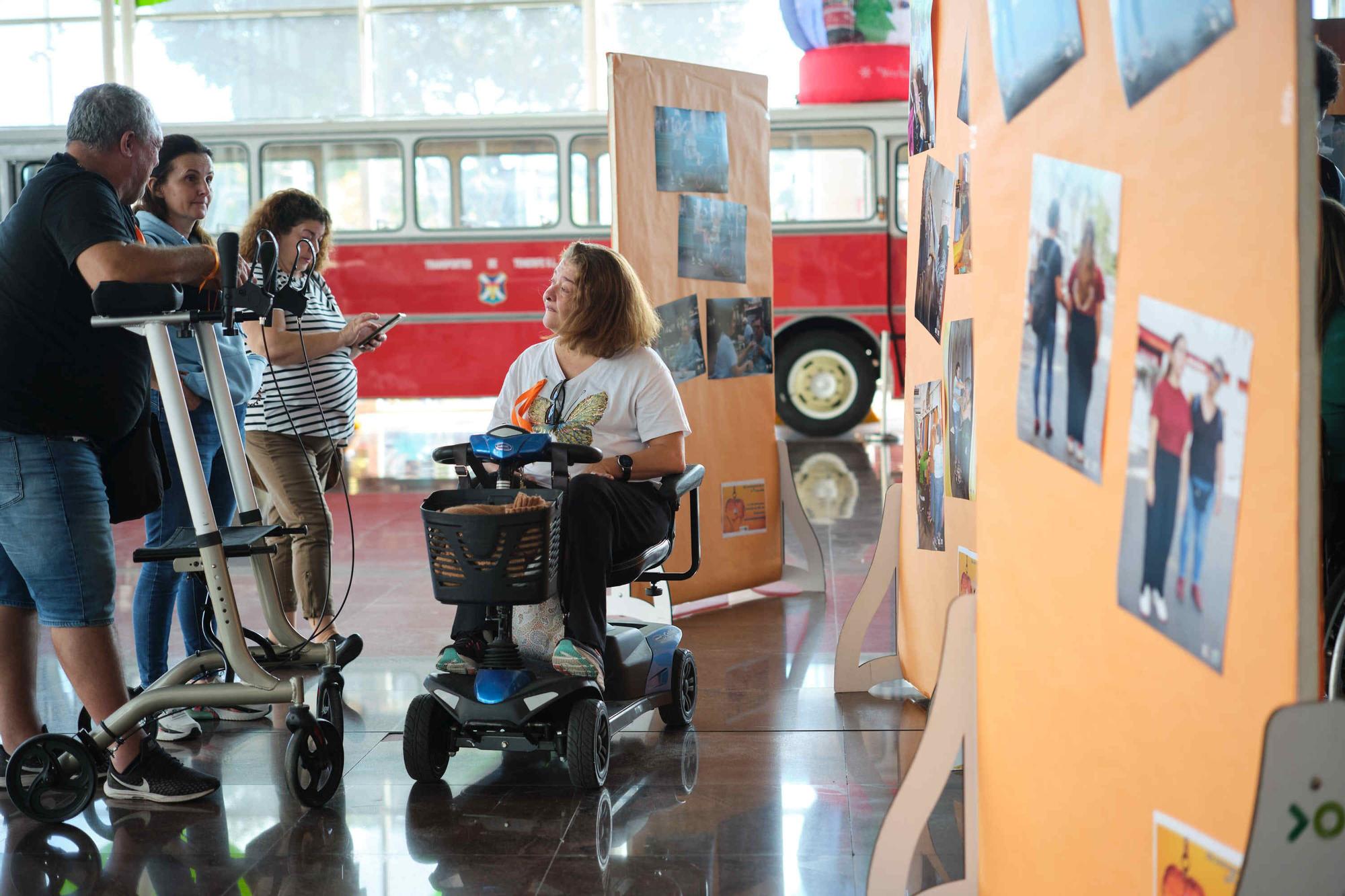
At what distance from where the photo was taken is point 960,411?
9.34ft

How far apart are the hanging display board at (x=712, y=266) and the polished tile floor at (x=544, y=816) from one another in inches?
32.5

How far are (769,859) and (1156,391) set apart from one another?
4.68 ft

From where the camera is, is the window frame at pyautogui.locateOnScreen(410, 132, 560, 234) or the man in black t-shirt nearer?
the man in black t-shirt

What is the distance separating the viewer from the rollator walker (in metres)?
2.49

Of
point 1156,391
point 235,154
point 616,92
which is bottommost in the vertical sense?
point 1156,391

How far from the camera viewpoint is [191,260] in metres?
2.56

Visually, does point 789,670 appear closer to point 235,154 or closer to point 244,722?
point 244,722

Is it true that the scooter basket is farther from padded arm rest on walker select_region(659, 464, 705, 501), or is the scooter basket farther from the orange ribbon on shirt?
the orange ribbon on shirt

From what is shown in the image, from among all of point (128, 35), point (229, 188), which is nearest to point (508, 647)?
point (229, 188)

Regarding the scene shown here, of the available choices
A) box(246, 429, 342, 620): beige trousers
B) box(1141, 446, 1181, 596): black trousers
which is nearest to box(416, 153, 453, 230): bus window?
box(246, 429, 342, 620): beige trousers

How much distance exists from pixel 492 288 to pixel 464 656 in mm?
6698

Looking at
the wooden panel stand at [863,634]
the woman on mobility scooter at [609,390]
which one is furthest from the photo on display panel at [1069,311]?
the wooden panel stand at [863,634]

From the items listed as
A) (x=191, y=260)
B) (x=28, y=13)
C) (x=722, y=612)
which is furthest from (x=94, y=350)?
(x=28, y=13)

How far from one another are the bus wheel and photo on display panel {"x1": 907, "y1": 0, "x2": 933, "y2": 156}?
19.2ft
